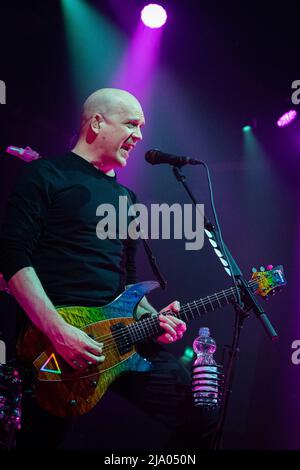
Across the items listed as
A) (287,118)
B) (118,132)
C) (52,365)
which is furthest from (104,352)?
(287,118)

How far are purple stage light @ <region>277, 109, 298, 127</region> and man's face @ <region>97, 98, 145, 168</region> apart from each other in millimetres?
3163

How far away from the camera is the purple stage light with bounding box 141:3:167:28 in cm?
491

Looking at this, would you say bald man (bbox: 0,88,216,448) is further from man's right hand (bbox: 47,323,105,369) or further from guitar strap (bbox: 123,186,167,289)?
guitar strap (bbox: 123,186,167,289)

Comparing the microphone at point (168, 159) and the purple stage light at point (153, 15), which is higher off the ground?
the purple stage light at point (153, 15)

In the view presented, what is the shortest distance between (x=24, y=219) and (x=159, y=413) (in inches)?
50.5

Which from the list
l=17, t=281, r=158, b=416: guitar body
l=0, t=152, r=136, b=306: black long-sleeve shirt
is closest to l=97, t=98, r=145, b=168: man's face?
l=0, t=152, r=136, b=306: black long-sleeve shirt

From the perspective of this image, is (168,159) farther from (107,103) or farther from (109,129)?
(107,103)

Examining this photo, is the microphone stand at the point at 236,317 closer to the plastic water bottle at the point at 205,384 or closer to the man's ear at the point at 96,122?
the plastic water bottle at the point at 205,384

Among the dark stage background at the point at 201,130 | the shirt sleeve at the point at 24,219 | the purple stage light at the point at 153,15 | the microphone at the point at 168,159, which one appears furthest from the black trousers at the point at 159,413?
the purple stage light at the point at 153,15

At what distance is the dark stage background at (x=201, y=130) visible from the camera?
476 cm

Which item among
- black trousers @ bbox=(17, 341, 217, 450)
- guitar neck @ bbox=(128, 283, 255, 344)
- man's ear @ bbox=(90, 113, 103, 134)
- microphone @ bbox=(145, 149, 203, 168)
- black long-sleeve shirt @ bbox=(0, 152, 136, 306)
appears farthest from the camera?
man's ear @ bbox=(90, 113, 103, 134)

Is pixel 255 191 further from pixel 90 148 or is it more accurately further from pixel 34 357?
pixel 34 357

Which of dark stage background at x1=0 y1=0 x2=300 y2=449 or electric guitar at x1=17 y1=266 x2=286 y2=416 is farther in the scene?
dark stage background at x1=0 y1=0 x2=300 y2=449
